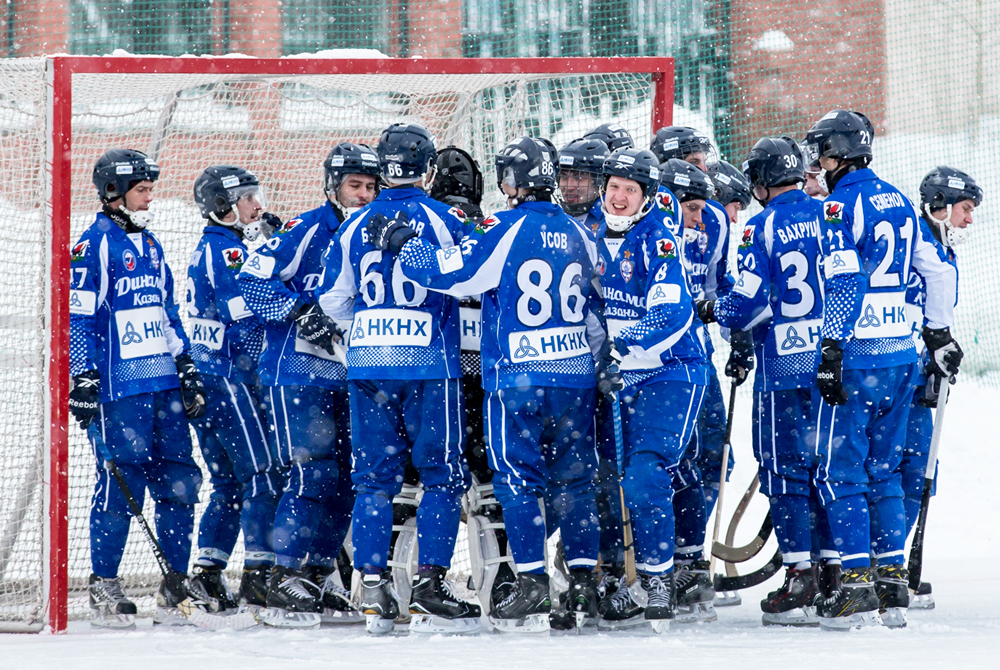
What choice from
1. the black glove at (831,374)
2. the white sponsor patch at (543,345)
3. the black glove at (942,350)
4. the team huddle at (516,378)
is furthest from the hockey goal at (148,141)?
the black glove at (831,374)

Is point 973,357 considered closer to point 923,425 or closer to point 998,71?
point 998,71

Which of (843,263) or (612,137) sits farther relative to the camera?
(612,137)

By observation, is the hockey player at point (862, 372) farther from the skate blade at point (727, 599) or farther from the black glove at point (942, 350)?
the skate blade at point (727, 599)

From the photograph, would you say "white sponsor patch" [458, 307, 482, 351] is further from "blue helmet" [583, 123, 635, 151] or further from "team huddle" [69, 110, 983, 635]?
"blue helmet" [583, 123, 635, 151]

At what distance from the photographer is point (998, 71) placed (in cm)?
1410

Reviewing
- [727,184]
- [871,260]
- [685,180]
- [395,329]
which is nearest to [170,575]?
[395,329]

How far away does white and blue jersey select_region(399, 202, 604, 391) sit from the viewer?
4.38 meters

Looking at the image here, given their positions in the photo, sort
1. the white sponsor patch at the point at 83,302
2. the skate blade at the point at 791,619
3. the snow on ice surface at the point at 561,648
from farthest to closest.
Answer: the white sponsor patch at the point at 83,302 < the skate blade at the point at 791,619 < the snow on ice surface at the point at 561,648

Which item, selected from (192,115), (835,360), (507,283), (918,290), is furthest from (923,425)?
(192,115)

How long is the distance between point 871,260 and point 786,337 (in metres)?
0.47

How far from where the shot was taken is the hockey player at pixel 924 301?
516cm

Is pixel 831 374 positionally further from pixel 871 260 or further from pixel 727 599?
pixel 727 599

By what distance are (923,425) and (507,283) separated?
2192 millimetres

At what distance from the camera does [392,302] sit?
449 cm
